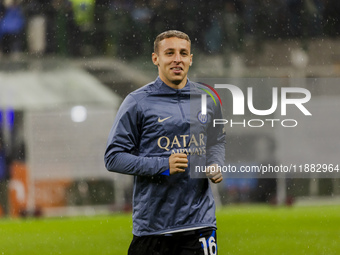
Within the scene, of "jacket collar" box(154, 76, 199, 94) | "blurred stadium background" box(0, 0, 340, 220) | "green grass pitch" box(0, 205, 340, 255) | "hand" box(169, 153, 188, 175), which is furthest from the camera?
"blurred stadium background" box(0, 0, 340, 220)

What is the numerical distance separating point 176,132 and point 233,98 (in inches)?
63.2

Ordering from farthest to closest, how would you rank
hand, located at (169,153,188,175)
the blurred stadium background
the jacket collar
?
the blurred stadium background < the jacket collar < hand, located at (169,153,188,175)

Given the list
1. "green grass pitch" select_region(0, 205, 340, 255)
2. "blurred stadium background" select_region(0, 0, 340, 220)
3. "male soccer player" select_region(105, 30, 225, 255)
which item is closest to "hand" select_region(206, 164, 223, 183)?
"male soccer player" select_region(105, 30, 225, 255)

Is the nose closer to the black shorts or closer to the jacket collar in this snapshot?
the jacket collar

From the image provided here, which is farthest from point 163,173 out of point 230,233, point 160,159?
point 230,233

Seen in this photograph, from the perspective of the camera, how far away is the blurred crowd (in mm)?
4809

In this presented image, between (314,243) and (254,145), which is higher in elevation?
(254,145)

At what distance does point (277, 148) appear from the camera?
14.2 feet

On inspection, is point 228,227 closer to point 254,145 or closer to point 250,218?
point 250,218

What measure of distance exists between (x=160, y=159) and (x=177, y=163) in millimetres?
59

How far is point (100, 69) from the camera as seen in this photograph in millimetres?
4953

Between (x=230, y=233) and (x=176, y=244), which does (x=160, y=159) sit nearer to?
(x=176, y=244)

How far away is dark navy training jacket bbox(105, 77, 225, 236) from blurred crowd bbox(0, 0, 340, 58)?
2841 mm

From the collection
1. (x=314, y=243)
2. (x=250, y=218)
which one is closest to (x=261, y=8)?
(x=250, y=218)
